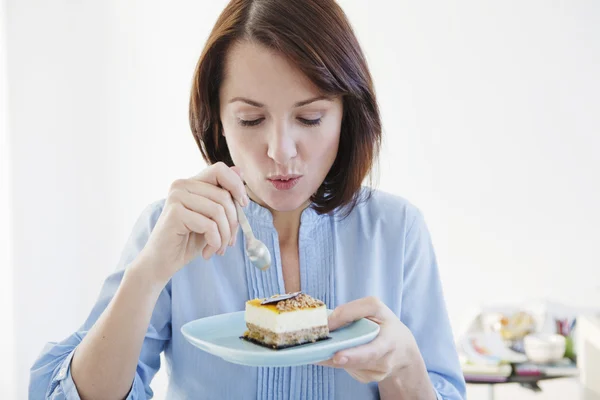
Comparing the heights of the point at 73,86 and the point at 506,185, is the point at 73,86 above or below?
above

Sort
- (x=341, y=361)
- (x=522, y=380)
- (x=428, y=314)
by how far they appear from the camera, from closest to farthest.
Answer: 1. (x=341, y=361)
2. (x=428, y=314)
3. (x=522, y=380)

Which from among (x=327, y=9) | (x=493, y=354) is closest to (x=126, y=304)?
(x=327, y=9)

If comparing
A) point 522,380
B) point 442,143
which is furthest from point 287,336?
point 442,143

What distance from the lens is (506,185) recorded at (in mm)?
3221

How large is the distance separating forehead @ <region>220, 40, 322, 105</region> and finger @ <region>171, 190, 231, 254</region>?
215 mm

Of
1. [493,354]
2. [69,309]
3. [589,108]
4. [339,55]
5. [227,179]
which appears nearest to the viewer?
[227,179]

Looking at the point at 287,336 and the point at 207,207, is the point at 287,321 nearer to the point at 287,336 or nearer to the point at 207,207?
the point at 287,336

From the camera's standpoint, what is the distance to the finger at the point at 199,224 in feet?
3.68

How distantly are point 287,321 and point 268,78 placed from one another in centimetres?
43

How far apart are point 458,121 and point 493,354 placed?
1242 millimetres

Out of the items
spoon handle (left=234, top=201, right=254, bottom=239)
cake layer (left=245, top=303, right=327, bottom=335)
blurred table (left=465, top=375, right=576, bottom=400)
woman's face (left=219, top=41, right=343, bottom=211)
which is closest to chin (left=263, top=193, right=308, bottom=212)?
woman's face (left=219, top=41, right=343, bottom=211)

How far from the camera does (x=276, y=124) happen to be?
1.22 m

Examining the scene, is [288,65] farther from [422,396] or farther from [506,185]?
[506,185]

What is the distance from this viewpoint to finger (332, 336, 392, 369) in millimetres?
1000
